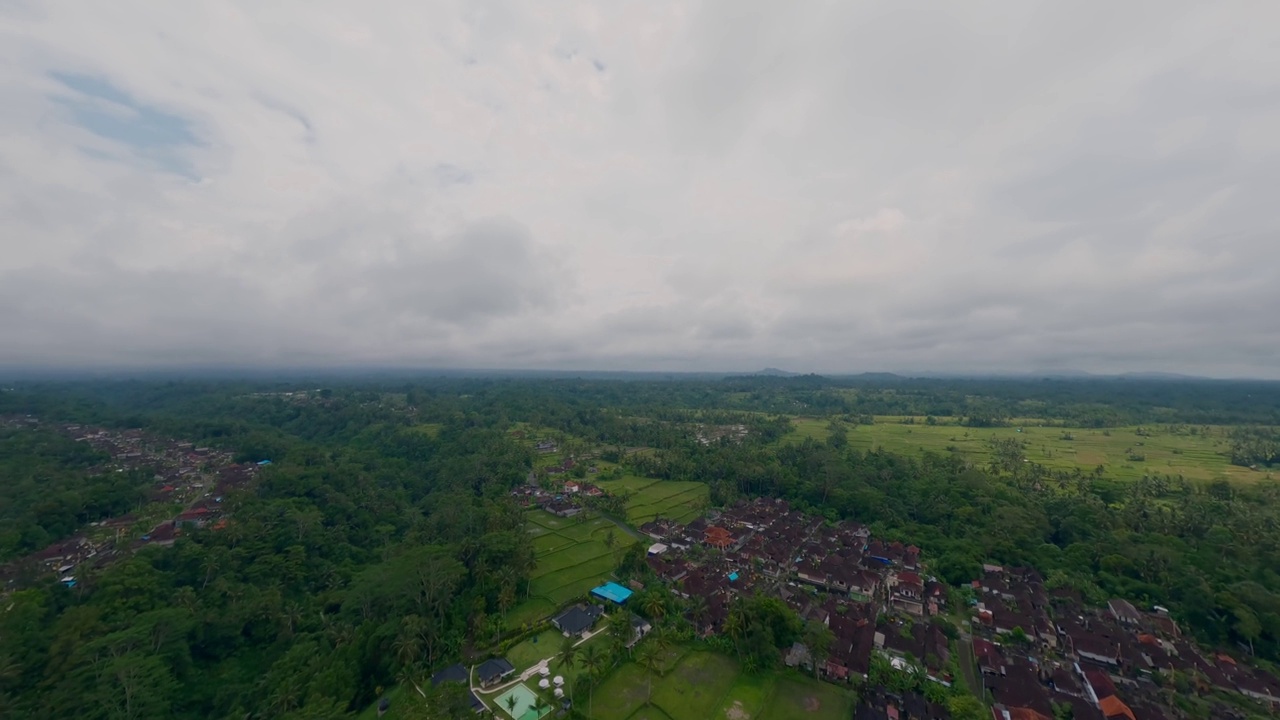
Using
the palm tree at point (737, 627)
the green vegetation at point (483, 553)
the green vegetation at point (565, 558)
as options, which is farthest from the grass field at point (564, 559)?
the palm tree at point (737, 627)

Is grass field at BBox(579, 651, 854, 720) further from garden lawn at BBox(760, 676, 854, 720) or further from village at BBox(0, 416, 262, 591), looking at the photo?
village at BBox(0, 416, 262, 591)

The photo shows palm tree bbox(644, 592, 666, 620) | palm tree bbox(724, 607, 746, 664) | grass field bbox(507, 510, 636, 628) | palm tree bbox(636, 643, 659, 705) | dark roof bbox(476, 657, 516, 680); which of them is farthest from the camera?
grass field bbox(507, 510, 636, 628)

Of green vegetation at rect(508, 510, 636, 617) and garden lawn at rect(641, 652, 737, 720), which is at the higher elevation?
green vegetation at rect(508, 510, 636, 617)

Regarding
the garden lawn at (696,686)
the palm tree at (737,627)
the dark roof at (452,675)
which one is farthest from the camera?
the palm tree at (737,627)

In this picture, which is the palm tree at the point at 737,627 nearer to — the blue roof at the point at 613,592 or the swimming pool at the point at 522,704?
the blue roof at the point at 613,592

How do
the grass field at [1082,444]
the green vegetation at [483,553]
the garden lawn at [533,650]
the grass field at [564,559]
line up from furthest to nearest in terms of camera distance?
the grass field at [1082,444]
the grass field at [564,559]
the garden lawn at [533,650]
the green vegetation at [483,553]

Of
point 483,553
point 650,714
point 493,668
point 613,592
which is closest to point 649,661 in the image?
point 650,714

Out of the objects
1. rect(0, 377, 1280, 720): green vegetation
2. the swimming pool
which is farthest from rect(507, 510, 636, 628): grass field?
the swimming pool

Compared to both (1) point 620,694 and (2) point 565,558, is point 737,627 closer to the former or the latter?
(1) point 620,694
